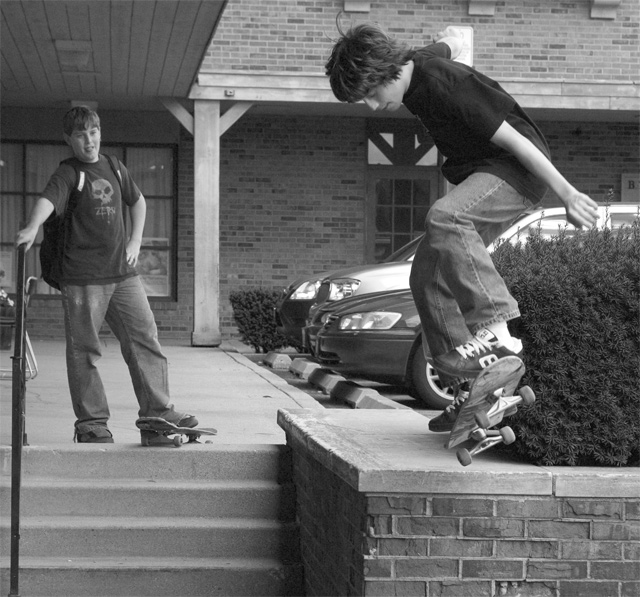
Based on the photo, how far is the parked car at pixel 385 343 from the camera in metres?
8.12

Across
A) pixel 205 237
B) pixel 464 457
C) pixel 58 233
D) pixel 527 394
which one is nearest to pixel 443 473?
pixel 464 457

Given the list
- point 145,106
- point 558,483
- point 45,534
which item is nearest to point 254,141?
point 145,106

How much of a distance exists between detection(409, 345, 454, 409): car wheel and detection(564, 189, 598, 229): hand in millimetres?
4714

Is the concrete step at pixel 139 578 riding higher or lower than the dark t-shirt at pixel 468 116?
lower

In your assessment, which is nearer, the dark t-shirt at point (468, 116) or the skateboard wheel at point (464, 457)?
the skateboard wheel at point (464, 457)

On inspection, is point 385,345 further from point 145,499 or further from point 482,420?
point 482,420

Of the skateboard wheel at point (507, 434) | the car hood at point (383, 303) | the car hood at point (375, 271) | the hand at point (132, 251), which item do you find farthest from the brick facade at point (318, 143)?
the skateboard wheel at point (507, 434)

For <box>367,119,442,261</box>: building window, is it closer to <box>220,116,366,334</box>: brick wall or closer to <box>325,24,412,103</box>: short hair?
<box>220,116,366,334</box>: brick wall

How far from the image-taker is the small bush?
13.6 meters

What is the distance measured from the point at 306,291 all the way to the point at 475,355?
787 centimetres

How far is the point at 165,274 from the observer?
54.0 ft

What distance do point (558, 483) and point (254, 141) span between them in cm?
1379

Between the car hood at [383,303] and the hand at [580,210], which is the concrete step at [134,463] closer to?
the hand at [580,210]

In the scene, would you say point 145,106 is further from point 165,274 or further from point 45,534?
point 45,534
